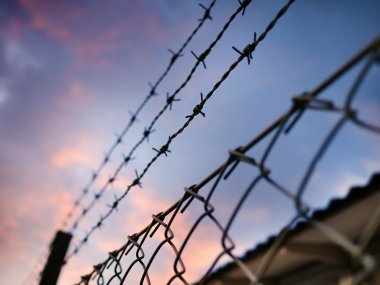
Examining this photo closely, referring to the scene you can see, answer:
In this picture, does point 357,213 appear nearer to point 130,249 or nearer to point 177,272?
point 177,272

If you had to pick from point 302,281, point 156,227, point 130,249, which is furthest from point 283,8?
point 302,281

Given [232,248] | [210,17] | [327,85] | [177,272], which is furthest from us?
[210,17]

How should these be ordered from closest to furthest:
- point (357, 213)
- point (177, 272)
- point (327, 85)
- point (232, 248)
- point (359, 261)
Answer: point (359, 261) < point (327, 85) < point (232, 248) < point (177, 272) < point (357, 213)

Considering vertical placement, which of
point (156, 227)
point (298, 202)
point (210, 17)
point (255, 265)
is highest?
point (210, 17)

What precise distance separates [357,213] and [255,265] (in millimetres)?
761

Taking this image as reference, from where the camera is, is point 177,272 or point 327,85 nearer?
point 327,85

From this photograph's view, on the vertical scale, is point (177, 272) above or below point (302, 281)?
above

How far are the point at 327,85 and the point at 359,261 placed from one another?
54 cm

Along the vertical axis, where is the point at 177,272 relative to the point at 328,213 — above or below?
above

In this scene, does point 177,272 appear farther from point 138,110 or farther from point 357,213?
point 138,110

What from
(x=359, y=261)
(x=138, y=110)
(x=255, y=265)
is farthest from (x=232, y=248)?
(x=138, y=110)

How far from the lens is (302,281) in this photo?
2521mm

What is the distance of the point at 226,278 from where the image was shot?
2.25 m

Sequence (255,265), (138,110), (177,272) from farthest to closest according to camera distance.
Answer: (138,110), (255,265), (177,272)
